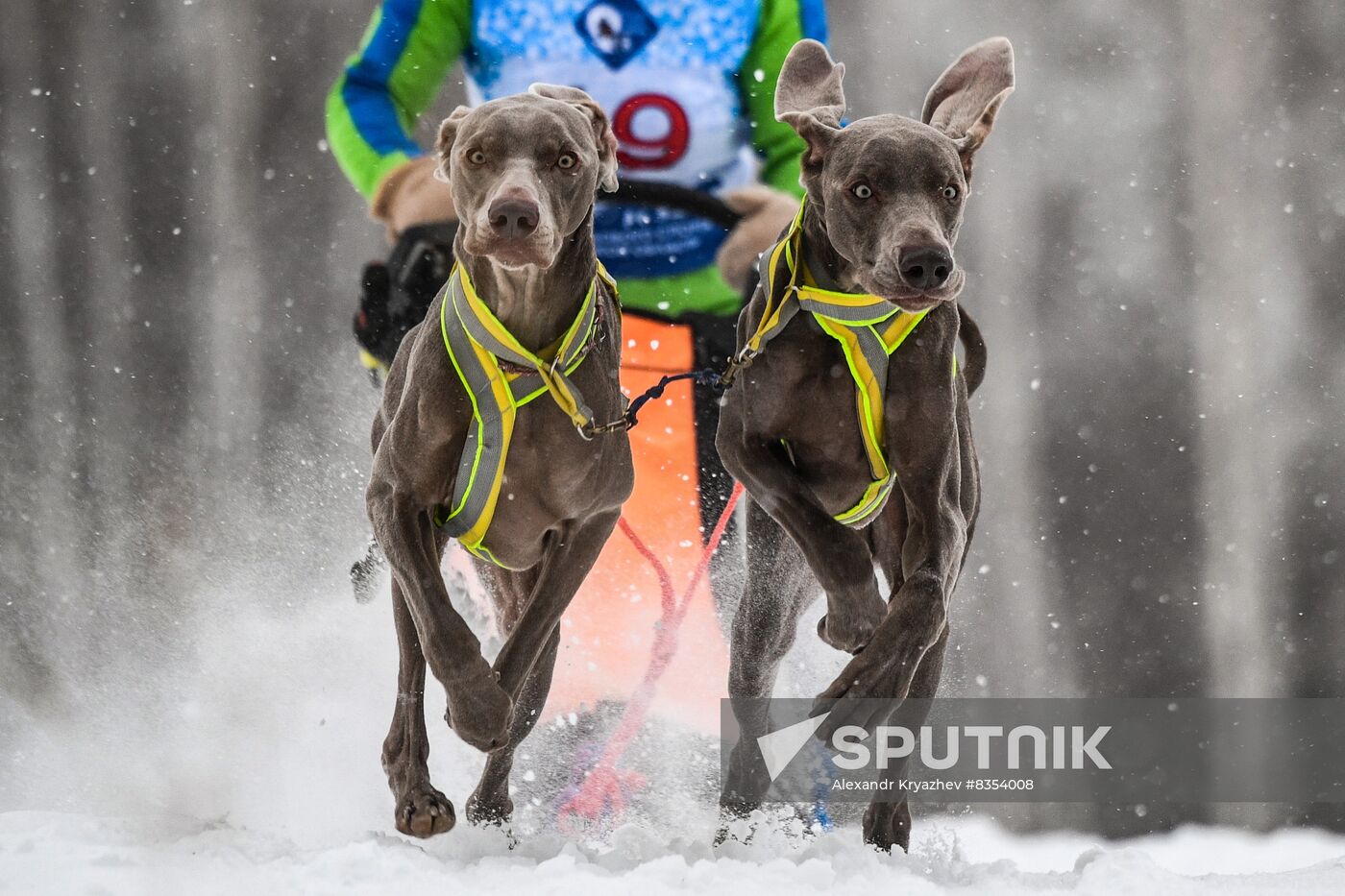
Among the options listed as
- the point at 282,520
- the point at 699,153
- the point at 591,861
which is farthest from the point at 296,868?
the point at 282,520

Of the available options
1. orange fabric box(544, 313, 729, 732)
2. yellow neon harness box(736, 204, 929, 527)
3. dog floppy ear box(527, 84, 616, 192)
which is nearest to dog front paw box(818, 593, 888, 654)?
yellow neon harness box(736, 204, 929, 527)

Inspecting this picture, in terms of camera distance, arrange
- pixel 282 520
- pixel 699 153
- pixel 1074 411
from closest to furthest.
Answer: pixel 699 153 < pixel 282 520 < pixel 1074 411

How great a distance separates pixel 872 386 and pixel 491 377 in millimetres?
876

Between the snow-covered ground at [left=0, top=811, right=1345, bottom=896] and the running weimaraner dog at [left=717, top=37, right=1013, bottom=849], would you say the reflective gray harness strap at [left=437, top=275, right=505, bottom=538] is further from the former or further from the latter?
the snow-covered ground at [left=0, top=811, right=1345, bottom=896]

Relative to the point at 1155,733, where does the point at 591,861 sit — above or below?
above

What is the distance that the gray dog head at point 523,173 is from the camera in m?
3.20

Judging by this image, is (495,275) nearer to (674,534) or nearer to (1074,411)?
(674,534)

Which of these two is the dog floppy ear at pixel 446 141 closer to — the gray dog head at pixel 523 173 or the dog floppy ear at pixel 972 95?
the gray dog head at pixel 523 173

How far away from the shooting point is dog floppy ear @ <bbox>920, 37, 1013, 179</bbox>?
3.55 metres

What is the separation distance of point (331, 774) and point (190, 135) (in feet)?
12.8

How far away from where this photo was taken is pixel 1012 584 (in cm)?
781

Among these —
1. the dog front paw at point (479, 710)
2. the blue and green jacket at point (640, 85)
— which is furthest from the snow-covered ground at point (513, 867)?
the blue and green jacket at point (640, 85)

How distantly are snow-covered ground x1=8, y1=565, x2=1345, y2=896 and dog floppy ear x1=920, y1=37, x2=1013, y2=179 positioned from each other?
1.71 m

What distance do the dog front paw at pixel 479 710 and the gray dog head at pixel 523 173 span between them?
890 millimetres
